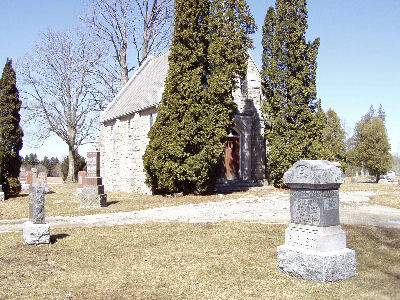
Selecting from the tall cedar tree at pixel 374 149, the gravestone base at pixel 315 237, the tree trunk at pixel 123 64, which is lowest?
the gravestone base at pixel 315 237

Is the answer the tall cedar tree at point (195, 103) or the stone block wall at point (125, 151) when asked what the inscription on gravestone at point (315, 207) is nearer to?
the tall cedar tree at point (195, 103)

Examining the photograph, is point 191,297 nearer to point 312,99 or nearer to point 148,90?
point 312,99

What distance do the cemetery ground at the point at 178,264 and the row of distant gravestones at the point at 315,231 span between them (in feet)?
0.63

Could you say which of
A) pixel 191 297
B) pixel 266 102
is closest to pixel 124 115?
pixel 266 102

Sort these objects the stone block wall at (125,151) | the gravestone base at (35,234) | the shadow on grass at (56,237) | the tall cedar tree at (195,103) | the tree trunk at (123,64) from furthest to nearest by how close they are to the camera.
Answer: the tree trunk at (123,64), the stone block wall at (125,151), the tall cedar tree at (195,103), the shadow on grass at (56,237), the gravestone base at (35,234)

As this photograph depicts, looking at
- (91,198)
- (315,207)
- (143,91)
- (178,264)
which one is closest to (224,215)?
(178,264)

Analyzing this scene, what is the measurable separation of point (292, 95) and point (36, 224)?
15245 millimetres

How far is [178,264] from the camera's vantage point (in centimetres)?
669

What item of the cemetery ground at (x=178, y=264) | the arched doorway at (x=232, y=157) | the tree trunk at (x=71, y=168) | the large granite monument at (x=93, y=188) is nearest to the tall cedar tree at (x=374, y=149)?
the arched doorway at (x=232, y=157)

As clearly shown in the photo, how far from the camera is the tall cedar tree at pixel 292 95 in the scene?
66.1 feet

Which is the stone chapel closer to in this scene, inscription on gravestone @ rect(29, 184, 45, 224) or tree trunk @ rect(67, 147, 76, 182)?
inscription on gravestone @ rect(29, 184, 45, 224)

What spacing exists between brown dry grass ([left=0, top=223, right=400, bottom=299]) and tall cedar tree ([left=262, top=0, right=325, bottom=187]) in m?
11.0

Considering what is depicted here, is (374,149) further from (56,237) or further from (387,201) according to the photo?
(56,237)

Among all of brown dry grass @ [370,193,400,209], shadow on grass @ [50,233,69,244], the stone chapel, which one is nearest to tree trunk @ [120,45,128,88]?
the stone chapel
